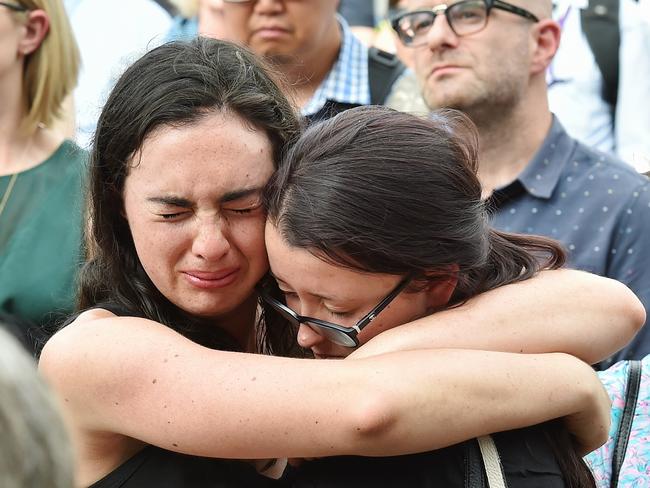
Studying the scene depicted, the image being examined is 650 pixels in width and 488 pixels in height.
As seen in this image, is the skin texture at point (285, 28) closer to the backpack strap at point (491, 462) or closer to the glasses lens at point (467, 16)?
the glasses lens at point (467, 16)

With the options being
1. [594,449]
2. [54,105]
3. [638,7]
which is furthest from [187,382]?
[638,7]

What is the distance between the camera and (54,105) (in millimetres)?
3951

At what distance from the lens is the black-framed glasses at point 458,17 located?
13.2 ft

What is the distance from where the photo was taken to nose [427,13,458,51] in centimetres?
402

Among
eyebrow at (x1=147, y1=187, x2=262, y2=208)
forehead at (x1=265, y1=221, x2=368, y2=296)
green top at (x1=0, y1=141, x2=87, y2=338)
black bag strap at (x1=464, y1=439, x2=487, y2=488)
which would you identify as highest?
eyebrow at (x1=147, y1=187, x2=262, y2=208)

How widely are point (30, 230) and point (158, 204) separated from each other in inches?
58.4

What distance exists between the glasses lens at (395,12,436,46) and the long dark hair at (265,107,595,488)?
6.08ft

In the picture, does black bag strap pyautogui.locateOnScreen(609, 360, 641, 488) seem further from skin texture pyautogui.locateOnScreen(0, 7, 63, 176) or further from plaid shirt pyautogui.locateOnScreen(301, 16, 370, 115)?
skin texture pyautogui.locateOnScreen(0, 7, 63, 176)

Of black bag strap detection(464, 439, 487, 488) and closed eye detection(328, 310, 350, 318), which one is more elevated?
closed eye detection(328, 310, 350, 318)

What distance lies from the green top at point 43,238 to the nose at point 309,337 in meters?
1.18

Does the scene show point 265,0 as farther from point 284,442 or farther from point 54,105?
point 284,442

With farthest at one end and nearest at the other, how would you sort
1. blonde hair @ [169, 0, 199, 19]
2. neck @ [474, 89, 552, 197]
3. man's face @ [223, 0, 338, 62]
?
blonde hair @ [169, 0, 199, 19], man's face @ [223, 0, 338, 62], neck @ [474, 89, 552, 197]

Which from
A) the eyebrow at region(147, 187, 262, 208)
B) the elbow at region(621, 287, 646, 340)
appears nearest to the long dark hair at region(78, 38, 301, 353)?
the eyebrow at region(147, 187, 262, 208)

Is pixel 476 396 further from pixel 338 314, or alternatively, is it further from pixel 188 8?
pixel 188 8
